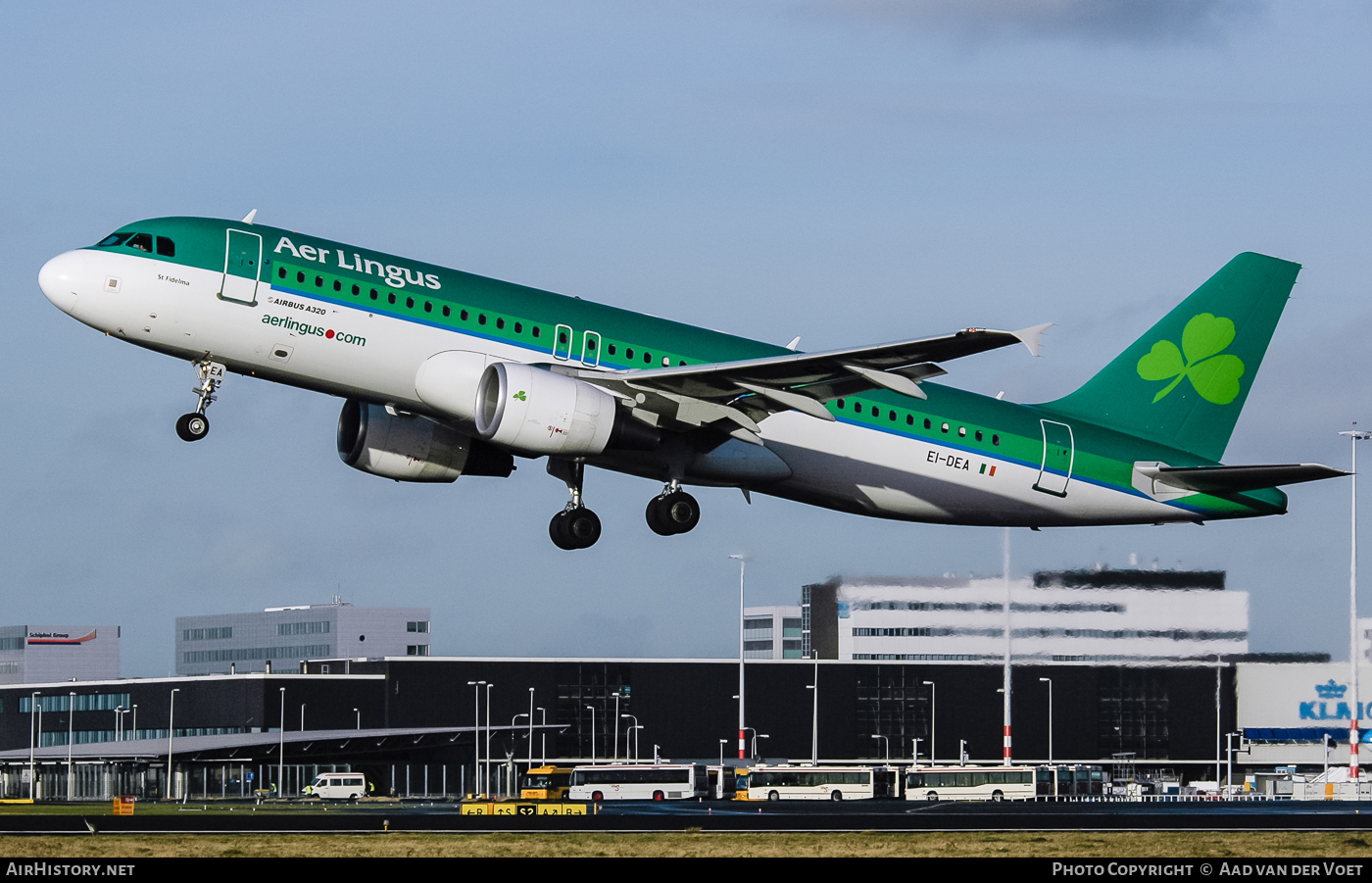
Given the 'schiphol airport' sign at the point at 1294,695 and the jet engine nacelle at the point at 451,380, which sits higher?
the jet engine nacelle at the point at 451,380

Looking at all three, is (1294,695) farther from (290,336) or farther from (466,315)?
(290,336)

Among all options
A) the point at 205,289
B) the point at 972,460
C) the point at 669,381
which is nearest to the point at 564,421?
the point at 669,381

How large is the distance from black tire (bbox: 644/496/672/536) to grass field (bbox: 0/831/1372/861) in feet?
21.7

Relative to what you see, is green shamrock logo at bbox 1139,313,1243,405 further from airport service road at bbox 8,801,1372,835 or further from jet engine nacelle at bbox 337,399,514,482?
jet engine nacelle at bbox 337,399,514,482

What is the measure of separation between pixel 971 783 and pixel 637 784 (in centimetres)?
1559

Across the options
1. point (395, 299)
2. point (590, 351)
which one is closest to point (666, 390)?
point (590, 351)

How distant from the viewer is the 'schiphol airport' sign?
90000mm

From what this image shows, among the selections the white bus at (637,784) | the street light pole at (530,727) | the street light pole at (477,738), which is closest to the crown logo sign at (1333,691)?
the white bus at (637,784)

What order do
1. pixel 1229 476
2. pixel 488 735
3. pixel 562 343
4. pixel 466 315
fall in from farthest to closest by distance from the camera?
pixel 488 735
pixel 1229 476
pixel 562 343
pixel 466 315

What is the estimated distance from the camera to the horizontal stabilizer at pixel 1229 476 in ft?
132

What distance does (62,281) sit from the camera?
115 ft

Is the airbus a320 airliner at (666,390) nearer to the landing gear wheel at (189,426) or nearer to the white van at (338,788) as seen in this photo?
→ the landing gear wheel at (189,426)

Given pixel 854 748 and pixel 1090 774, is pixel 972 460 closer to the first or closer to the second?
pixel 1090 774

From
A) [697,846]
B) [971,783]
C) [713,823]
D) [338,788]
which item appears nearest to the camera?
[697,846]
